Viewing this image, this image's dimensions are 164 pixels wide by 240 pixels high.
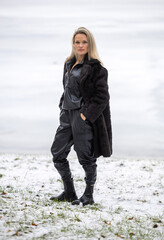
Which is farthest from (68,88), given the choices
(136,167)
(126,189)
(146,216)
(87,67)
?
(136,167)

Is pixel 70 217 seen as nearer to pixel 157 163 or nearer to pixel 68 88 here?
pixel 68 88

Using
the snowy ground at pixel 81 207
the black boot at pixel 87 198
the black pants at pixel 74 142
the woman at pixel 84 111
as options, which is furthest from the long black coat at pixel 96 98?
the snowy ground at pixel 81 207

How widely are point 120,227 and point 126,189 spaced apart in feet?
9.31

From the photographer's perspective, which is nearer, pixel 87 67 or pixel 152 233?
pixel 152 233

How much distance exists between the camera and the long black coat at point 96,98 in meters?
5.22

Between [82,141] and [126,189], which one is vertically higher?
[82,141]

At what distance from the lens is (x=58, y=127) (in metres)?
5.77

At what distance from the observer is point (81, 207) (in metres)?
5.53

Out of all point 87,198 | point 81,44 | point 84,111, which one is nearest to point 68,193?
point 87,198

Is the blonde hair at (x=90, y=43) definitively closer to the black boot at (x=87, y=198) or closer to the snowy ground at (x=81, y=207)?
the black boot at (x=87, y=198)

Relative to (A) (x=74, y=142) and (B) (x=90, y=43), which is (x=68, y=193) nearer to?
(A) (x=74, y=142)

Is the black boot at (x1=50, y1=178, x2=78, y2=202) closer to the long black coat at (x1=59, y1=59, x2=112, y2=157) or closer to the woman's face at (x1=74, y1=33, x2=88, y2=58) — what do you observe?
the long black coat at (x1=59, y1=59, x2=112, y2=157)

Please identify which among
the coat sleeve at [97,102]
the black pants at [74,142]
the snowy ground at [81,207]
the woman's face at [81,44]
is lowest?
the snowy ground at [81,207]

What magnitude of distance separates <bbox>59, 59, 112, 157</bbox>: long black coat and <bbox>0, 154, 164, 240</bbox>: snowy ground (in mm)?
1184
